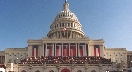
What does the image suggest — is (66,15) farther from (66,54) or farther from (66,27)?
(66,54)

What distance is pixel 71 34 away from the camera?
158 m

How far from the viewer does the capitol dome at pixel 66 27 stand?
520ft

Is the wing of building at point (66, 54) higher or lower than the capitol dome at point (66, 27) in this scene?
lower

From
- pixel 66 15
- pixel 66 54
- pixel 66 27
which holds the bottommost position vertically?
pixel 66 54

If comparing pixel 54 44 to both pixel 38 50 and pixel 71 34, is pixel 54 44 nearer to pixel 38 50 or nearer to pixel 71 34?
pixel 38 50

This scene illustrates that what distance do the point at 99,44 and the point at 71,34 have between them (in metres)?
22.8

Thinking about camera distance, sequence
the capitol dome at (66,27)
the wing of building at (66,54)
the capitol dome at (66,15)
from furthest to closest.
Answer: the capitol dome at (66,15) → the capitol dome at (66,27) → the wing of building at (66,54)

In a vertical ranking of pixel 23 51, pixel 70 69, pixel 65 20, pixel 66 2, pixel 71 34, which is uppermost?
pixel 66 2

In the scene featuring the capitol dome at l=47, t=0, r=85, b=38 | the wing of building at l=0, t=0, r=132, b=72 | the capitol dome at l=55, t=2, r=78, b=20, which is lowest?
the wing of building at l=0, t=0, r=132, b=72

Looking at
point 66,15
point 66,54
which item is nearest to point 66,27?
point 66,15

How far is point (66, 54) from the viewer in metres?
135

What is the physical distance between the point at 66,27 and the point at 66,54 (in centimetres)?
2879

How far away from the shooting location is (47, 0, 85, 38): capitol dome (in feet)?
520

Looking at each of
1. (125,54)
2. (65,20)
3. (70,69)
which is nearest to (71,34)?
(65,20)
